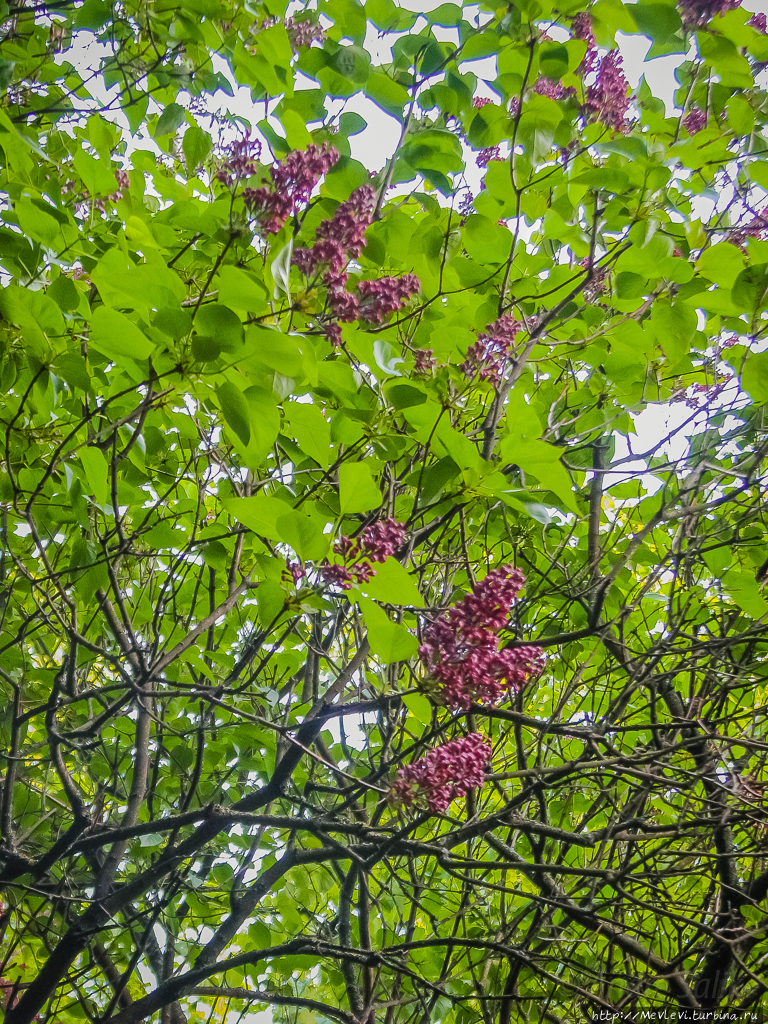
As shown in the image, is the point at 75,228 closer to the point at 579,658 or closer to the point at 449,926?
the point at 579,658

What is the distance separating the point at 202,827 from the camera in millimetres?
1695

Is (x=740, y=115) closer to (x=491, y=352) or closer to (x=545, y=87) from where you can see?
(x=545, y=87)

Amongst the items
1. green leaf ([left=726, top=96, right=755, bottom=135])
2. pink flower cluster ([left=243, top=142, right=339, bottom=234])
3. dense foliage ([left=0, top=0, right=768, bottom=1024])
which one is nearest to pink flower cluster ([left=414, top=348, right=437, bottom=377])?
dense foliage ([left=0, top=0, right=768, bottom=1024])

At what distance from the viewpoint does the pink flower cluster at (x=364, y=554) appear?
1.05m

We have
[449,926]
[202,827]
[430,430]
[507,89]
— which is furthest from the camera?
[449,926]

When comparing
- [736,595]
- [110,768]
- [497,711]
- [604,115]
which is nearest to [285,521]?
[497,711]

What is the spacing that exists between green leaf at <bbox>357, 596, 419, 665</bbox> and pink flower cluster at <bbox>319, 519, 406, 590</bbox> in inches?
1.7

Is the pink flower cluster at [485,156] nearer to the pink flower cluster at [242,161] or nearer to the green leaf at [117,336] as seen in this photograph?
the pink flower cluster at [242,161]

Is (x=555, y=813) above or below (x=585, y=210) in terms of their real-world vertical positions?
below

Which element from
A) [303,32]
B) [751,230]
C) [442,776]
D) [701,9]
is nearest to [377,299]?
[442,776]

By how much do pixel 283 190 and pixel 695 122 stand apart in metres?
1.24

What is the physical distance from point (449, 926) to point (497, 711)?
228cm

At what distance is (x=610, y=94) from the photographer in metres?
1.75

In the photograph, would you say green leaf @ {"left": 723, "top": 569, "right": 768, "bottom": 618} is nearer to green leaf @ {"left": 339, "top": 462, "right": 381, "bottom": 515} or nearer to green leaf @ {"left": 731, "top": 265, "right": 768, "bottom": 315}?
green leaf @ {"left": 731, "top": 265, "right": 768, "bottom": 315}
